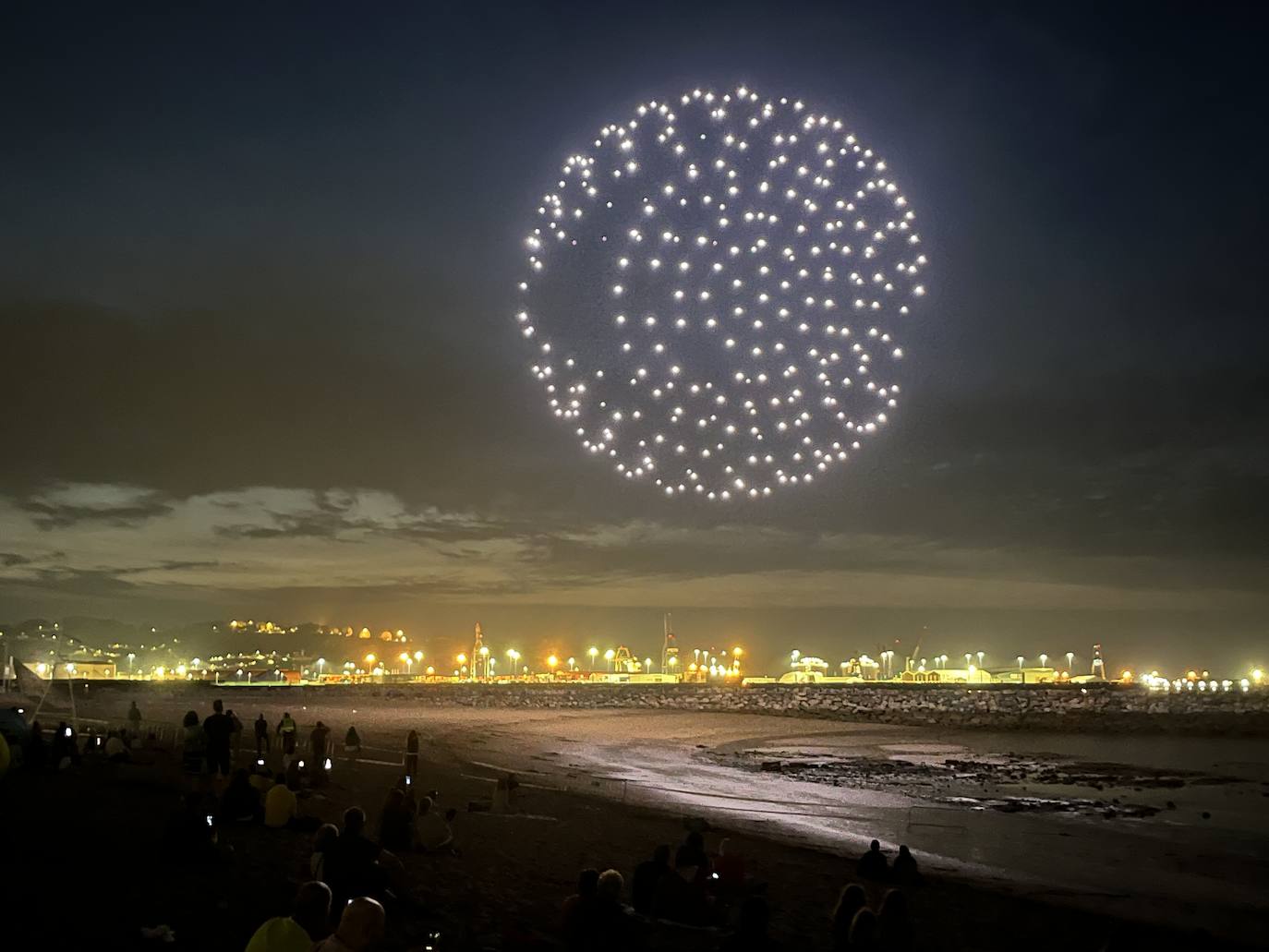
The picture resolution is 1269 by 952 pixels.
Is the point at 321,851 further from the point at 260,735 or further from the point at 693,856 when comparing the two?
the point at 260,735

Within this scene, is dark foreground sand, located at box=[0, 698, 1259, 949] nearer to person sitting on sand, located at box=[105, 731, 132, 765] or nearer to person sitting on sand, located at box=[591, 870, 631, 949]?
person sitting on sand, located at box=[105, 731, 132, 765]

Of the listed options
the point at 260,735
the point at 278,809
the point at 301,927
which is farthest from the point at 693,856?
the point at 260,735

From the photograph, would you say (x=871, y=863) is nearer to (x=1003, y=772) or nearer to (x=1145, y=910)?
(x=1145, y=910)

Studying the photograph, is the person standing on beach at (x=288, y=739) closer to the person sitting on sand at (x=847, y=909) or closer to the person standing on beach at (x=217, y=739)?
the person standing on beach at (x=217, y=739)

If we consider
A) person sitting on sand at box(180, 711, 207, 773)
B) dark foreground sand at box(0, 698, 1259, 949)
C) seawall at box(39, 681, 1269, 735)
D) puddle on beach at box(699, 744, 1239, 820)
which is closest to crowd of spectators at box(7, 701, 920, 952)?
dark foreground sand at box(0, 698, 1259, 949)

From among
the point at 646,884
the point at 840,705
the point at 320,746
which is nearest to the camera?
the point at 646,884
